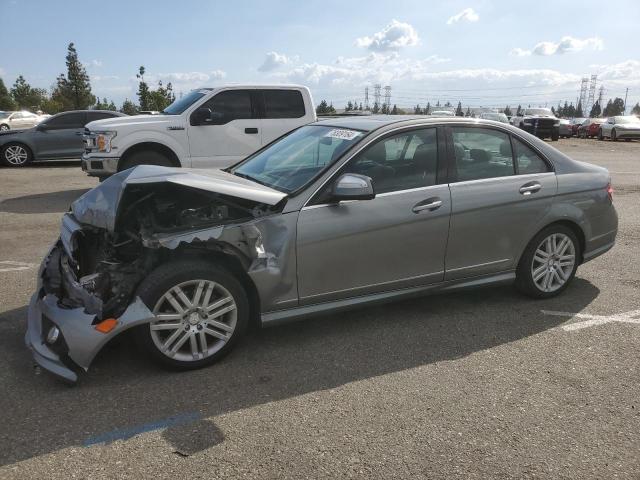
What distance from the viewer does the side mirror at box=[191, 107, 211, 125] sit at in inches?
364

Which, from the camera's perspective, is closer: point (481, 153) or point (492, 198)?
point (492, 198)

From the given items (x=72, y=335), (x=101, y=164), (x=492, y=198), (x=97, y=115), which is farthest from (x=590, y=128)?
(x=72, y=335)

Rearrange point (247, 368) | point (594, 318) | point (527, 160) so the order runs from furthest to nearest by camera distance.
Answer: point (527, 160) → point (594, 318) → point (247, 368)

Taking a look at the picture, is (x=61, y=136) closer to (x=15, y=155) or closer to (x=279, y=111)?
(x=15, y=155)

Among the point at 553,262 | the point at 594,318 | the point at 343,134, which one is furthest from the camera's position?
the point at 553,262

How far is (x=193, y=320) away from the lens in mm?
3494

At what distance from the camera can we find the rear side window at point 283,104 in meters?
9.77

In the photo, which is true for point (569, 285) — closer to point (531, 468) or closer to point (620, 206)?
point (531, 468)

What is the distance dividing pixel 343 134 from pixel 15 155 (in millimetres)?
13968

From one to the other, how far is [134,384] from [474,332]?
250 cm

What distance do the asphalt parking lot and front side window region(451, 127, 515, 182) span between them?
3.85 feet

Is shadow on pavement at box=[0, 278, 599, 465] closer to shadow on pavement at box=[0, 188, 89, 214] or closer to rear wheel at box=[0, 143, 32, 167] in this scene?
shadow on pavement at box=[0, 188, 89, 214]

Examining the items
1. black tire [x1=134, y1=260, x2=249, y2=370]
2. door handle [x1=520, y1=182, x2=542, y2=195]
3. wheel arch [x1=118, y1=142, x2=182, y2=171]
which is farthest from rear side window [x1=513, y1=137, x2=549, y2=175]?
wheel arch [x1=118, y1=142, x2=182, y2=171]

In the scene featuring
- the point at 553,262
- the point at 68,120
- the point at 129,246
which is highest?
the point at 68,120
